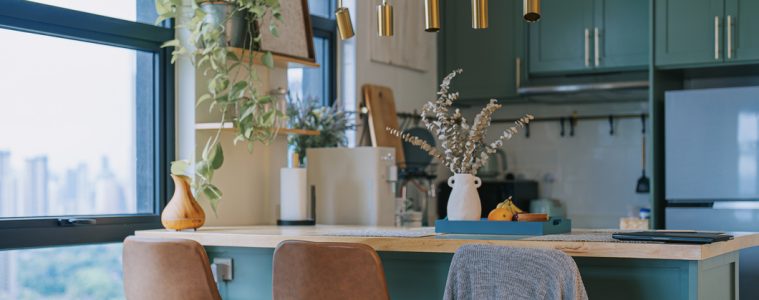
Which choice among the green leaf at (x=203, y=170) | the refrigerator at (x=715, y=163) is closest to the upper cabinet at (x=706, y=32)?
the refrigerator at (x=715, y=163)

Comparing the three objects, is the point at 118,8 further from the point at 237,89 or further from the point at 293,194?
the point at 293,194

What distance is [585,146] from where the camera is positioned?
6.01 metres

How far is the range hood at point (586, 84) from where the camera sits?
5.49 metres

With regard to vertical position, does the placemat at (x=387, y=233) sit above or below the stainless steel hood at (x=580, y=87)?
below

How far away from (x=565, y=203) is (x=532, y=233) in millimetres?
3084

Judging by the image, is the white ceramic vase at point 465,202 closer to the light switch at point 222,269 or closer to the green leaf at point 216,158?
the light switch at point 222,269

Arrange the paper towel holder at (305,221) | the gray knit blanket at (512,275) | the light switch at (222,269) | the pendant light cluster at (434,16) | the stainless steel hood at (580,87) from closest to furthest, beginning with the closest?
the gray knit blanket at (512,275) < the pendant light cluster at (434,16) < the light switch at (222,269) < the paper towel holder at (305,221) < the stainless steel hood at (580,87)

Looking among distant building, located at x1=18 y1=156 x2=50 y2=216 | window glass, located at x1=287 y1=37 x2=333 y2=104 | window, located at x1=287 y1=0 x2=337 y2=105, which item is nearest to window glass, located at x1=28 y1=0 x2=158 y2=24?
distant building, located at x1=18 y1=156 x2=50 y2=216

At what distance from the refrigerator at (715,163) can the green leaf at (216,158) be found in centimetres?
246

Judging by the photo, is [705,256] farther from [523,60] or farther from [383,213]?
[523,60]

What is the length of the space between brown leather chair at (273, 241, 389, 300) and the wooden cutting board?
2388 mm

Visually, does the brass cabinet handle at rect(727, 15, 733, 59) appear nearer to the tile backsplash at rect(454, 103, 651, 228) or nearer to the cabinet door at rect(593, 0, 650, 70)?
the cabinet door at rect(593, 0, 650, 70)

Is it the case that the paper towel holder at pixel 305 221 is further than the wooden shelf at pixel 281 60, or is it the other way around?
the paper towel holder at pixel 305 221

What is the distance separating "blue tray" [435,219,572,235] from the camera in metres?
3.03
